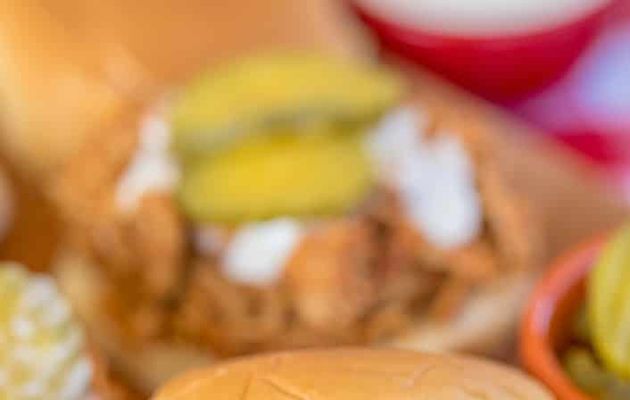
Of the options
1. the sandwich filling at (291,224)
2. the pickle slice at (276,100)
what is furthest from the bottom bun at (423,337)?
the pickle slice at (276,100)

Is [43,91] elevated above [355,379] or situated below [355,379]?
below

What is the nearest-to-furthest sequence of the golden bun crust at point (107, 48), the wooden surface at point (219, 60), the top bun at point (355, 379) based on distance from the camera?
1. the top bun at point (355, 379)
2. the wooden surface at point (219, 60)
3. the golden bun crust at point (107, 48)

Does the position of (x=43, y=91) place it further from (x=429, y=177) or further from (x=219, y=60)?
(x=429, y=177)

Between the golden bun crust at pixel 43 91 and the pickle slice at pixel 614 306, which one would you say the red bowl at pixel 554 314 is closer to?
the pickle slice at pixel 614 306

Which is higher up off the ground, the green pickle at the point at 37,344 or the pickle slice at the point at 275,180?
the green pickle at the point at 37,344

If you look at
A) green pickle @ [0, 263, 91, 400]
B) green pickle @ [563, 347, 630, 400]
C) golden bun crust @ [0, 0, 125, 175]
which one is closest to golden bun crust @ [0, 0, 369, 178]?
golden bun crust @ [0, 0, 125, 175]

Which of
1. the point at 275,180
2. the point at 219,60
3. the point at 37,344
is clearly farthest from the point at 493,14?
the point at 37,344

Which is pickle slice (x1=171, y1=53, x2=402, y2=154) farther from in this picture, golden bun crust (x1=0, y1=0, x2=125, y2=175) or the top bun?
the top bun
